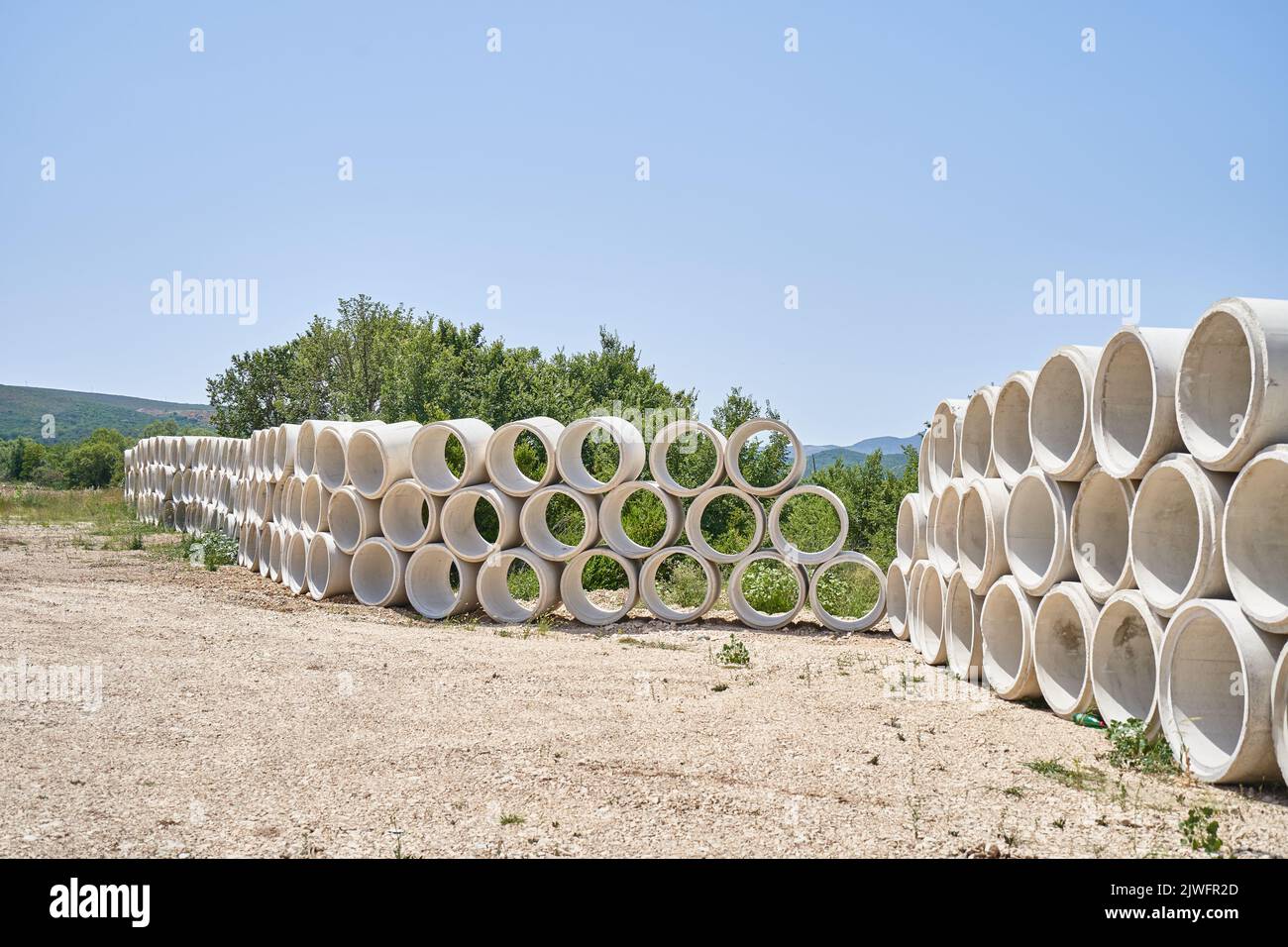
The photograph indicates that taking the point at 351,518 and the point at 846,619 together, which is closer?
the point at 846,619

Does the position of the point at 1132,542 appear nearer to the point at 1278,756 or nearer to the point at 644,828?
the point at 1278,756

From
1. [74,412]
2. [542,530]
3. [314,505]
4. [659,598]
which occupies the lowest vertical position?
[659,598]

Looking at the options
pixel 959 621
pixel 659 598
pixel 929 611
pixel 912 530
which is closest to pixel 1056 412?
pixel 959 621

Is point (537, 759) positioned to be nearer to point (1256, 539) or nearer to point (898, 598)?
point (1256, 539)

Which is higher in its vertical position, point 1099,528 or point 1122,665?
point 1099,528

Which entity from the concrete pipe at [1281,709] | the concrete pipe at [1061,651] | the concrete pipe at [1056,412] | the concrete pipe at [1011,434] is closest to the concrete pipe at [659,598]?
the concrete pipe at [1011,434]

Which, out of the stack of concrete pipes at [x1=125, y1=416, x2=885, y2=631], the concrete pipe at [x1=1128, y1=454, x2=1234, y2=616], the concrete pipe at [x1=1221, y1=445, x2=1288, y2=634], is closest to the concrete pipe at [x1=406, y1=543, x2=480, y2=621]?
the stack of concrete pipes at [x1=125, y1=416, x2=885, y2=631]

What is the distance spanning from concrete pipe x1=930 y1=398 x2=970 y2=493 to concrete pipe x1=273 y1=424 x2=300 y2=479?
7664mm

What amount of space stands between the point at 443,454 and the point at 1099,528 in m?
7.06

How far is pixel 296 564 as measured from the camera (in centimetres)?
1209

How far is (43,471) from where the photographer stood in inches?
1468

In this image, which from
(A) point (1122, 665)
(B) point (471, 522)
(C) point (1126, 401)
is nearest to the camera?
(C) point (1126, 401)

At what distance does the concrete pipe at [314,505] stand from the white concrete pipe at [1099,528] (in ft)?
27.3
